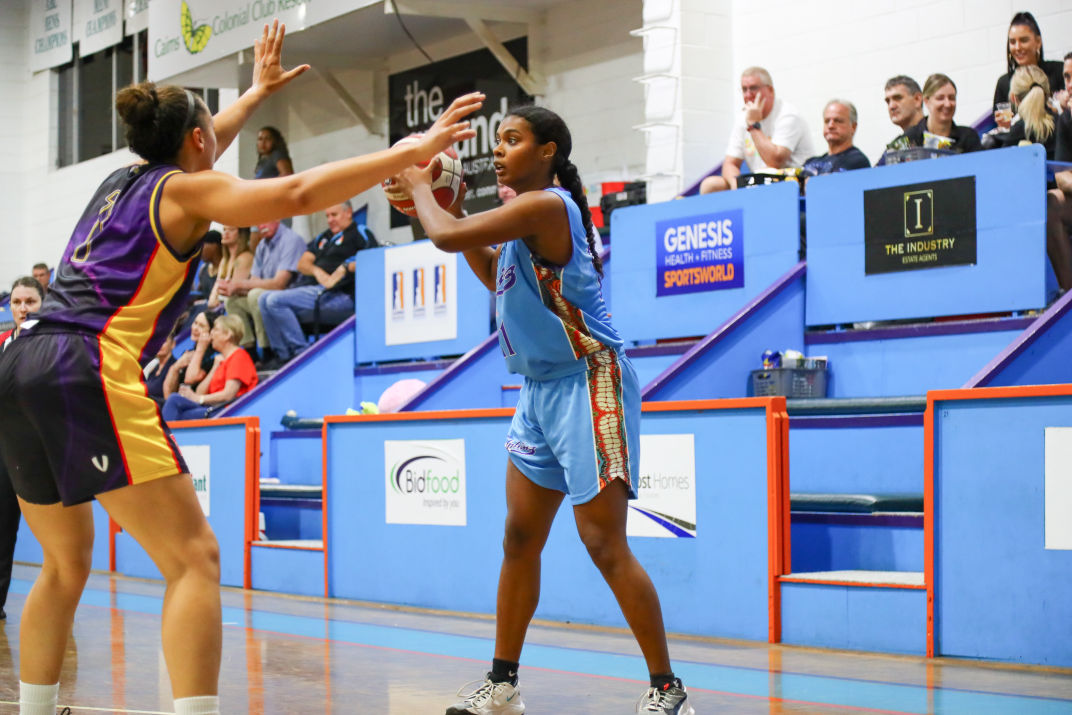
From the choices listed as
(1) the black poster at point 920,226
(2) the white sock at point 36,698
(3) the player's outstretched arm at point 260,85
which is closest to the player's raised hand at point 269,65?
(3) the player's outstretched arm at point 260,85

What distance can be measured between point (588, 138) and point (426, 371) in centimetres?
315

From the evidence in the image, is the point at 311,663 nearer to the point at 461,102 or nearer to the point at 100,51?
the point at 461,102

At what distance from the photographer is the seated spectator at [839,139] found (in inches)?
317

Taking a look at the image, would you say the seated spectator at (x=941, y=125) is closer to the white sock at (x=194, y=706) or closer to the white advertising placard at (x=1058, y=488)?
the white advertising placard at (x=1058, y=488)

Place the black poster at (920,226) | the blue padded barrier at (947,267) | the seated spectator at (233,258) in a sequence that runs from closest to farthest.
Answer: the blue padded barrier at (947,267), the black poster at (920,226), the seated spectator at (233,258)

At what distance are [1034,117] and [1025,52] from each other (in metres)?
0.59

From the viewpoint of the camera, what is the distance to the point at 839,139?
814 cm

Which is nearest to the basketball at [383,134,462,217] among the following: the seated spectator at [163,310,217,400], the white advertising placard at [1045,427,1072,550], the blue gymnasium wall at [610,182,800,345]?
the white advertising placard at [1045,427,1072,550]

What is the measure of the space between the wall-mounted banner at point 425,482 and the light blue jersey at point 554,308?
3.23 m

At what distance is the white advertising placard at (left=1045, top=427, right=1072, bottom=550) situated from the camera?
5.05 meters

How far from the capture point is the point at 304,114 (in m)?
15.5

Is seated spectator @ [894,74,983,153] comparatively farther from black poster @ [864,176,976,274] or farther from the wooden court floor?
the wooden court floor

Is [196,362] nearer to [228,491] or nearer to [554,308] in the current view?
[228,491]

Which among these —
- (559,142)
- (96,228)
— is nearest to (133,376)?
(96,228)
